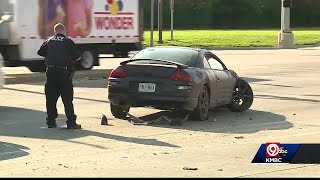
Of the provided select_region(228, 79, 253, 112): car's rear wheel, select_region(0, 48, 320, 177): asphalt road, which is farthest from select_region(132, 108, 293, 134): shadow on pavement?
select_region(228, 79, 253, 112): car's rear wheel

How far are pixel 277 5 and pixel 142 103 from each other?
3262 inches

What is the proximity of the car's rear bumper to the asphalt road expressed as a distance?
0.36 metres

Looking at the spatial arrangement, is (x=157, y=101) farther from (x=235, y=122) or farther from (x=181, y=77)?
(x=235, y=122)

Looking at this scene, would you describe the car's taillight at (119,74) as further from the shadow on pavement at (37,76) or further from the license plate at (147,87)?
the shadow on pavement at (37,76)

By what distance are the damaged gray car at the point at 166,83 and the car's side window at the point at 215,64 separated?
0.21 m

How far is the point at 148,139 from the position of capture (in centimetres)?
1112

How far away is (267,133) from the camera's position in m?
11.9

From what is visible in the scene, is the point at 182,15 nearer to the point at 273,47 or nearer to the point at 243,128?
the point at 273,47

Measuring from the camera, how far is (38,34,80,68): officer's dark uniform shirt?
1210cm

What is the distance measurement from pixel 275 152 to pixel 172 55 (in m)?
7.14

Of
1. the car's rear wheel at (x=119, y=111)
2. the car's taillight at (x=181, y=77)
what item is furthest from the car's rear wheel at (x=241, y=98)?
the car's rear wheel at (x=119, y=111)

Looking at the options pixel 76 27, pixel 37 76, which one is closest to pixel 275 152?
pixel 37 76

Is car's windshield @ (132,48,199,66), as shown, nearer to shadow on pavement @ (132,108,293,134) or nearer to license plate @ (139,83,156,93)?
license plate @ (139,83,156,93)

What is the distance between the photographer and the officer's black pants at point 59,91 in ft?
39.8
